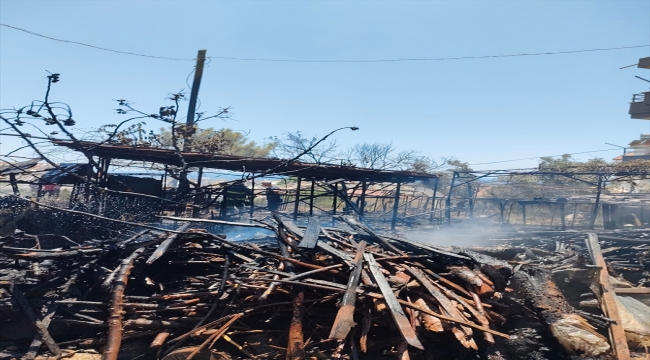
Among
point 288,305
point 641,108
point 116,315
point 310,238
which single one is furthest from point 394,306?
point 641,108

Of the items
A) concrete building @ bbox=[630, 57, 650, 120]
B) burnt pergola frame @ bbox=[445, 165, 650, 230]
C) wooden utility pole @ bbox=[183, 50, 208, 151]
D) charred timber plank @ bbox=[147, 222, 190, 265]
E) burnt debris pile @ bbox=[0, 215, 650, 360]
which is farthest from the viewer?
concrete building @ bbox=[630, 57, 650, 120]

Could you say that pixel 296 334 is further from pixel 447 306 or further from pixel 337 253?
pixel 447 306

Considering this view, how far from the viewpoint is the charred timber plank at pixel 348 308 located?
3432 millimetres

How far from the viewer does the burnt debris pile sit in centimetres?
418

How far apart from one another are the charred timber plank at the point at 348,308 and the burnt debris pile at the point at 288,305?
15mm

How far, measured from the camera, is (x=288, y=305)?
4.62m

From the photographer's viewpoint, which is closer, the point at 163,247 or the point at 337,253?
the point at 337,253

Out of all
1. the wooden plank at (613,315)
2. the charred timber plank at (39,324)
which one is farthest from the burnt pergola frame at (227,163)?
the wooden plank at (613,315)

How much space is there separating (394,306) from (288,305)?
141 cm

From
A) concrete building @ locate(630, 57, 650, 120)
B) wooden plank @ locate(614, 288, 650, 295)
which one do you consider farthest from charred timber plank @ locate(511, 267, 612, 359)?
concrete building @ locate(630, 57, 650, 120)

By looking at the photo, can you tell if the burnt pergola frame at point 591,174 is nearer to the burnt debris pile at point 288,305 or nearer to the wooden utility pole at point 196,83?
the burnt debris pile at point 288,305

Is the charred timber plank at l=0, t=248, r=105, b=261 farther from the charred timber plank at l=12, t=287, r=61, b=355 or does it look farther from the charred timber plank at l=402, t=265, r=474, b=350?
the charred timber plank at l=402, t=265, r=474, b=350

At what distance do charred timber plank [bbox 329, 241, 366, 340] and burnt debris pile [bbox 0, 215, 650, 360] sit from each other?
0.05 feet

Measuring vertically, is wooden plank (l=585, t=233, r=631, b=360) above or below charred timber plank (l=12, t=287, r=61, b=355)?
above
